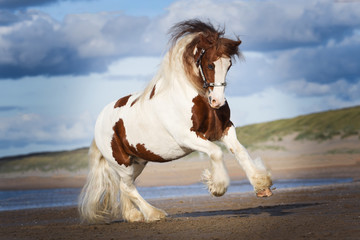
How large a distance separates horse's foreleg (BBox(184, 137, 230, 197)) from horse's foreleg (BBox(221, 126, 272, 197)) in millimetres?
277

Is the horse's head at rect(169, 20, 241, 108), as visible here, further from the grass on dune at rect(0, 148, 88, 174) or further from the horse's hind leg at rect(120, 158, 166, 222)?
the grass on dune at rect(0, 148, 88, 174)

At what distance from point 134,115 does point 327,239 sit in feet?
12.6

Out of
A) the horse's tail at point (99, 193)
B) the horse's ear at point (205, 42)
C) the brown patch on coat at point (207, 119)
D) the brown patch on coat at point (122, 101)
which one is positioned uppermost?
the horse's ear at point (205, 42)

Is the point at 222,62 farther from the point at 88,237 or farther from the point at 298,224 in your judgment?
the point at 88,237

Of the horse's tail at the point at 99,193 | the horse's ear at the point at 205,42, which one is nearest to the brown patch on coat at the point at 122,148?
the horse's tail at the point at 99,193

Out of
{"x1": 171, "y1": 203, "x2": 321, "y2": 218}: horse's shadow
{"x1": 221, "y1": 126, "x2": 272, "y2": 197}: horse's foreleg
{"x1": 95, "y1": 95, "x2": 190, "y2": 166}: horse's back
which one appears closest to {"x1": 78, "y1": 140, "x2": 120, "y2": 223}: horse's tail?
{"x1": 95, "y1": 95, "x2": 190, "y2": 166}: horse's back

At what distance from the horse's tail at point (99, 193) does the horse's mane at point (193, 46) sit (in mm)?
2149

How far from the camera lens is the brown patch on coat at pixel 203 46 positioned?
7.60 m

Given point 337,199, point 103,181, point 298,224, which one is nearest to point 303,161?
point 337,199

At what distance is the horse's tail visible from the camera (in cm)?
1013

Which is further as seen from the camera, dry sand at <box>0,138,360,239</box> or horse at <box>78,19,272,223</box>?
horse at <box>78,19,272,223</box>

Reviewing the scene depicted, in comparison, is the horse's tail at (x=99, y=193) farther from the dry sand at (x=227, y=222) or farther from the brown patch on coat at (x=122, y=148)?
the brown patch on coat at (x=122, y=148)

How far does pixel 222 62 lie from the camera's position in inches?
297

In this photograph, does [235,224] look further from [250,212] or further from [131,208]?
A: [131,208]
